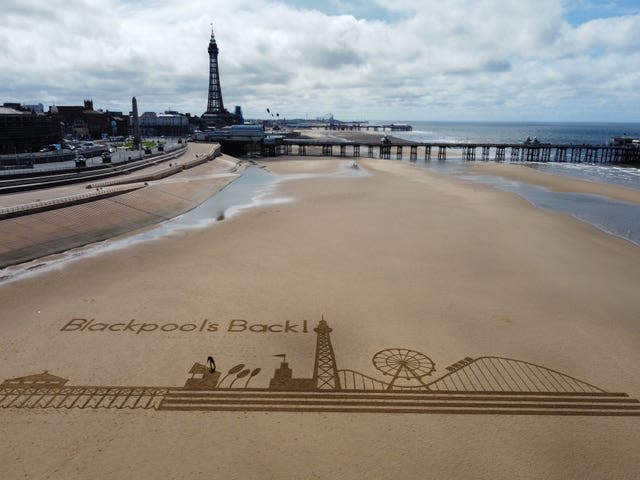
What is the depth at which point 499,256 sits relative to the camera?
26438 mm

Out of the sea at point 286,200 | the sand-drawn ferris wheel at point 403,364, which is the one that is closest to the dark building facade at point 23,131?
the sea at point 286,200

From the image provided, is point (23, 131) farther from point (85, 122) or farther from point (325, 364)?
point (325, 364)

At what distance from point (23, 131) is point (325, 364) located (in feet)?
212

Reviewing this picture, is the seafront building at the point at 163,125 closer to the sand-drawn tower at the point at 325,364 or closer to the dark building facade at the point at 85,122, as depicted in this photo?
the dark building facade at the point at 85,122

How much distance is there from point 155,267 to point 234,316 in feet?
28.8

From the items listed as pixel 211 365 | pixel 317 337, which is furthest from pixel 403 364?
pixel 211 365

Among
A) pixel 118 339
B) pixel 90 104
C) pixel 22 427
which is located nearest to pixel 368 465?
pixel 22 427

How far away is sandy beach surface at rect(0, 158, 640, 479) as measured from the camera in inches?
424

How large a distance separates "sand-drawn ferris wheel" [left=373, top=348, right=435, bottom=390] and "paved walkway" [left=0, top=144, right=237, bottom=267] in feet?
73.5

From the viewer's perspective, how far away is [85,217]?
33250mm

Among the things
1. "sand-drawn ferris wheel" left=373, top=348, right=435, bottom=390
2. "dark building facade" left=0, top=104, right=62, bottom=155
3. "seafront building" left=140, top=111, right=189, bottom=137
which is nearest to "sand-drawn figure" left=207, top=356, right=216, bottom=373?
"sand-drawn ferris wheel" left=373, top=348, right=435, bottom=390

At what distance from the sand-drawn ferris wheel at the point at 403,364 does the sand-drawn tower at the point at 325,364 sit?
1.52 m

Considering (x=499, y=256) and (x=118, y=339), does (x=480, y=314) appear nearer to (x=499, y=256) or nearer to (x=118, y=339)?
(x=499, y=256)

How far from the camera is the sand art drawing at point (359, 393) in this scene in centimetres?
1259
